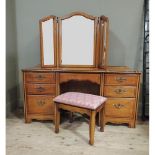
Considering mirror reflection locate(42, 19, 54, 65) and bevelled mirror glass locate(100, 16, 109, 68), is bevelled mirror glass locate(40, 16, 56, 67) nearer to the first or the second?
mirror reflection locate(42, 19, 54, 65)

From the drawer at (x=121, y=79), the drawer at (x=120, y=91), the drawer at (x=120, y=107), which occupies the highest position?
the drawer at (x=121, y=79)

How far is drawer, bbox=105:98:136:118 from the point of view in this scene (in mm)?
2137

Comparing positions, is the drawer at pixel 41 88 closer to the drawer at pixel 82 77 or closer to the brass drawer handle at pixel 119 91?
the drawer at pixel 82 77

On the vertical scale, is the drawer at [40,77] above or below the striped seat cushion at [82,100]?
above

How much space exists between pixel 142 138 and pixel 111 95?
0.57 meters

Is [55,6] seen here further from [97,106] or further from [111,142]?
[111,142]

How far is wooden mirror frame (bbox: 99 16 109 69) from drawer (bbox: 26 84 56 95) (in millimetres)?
652

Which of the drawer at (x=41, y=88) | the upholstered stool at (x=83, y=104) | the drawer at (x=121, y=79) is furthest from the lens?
the drawer at (x=41, y=88)

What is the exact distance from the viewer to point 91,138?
180 centimetres

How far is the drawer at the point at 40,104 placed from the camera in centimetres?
222

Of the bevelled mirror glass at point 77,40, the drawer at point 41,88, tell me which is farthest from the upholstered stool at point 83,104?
the bevelled mirror glass at point 77,40

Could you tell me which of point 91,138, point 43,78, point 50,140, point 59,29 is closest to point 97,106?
point 91,138

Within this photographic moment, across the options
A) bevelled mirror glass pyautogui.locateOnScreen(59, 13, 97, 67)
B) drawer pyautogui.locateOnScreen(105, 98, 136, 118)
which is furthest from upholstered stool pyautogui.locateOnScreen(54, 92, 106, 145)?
bevelled mirror glass pyautogui.locateOnScreen(59, 13, 97, 67)

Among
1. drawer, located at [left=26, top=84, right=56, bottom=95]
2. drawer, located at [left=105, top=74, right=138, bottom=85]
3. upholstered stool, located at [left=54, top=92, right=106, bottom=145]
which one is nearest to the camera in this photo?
upholstered stool, located at [left=54, top=92, right=106, bottom=145]
